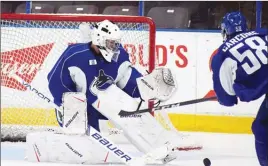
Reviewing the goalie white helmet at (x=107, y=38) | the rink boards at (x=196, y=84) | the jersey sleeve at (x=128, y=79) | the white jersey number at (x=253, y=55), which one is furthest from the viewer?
the rink boards at (x=196, y=84)

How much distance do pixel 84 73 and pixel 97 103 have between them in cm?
16

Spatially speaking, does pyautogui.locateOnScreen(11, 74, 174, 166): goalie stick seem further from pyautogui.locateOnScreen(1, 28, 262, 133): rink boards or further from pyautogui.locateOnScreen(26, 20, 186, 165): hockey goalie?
pyautogui.locateOnScreen(1, 28, 262, 133): rink boards

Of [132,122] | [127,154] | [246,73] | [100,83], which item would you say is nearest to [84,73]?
[100,83]

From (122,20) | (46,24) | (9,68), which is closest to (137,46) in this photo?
(122,20)

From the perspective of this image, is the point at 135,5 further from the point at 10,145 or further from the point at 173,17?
the point at 10,145

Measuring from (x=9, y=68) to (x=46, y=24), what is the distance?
37 cm

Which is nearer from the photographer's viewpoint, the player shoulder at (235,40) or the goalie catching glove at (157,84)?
the player shoulder at (235,40)

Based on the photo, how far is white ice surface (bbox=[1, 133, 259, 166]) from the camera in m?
3.23

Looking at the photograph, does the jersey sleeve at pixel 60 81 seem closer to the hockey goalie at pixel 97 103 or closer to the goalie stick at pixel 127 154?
the hockey goalie at pixel 97 103

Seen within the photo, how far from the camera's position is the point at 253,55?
8.25 feet

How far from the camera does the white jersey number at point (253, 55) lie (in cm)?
251

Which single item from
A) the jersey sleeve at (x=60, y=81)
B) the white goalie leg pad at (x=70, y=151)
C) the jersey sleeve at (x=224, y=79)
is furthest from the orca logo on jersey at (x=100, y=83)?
the jersey sleeve at (x=224, y=79)

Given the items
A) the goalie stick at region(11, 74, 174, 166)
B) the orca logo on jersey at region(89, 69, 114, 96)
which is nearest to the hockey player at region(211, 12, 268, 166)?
the goalie stick at region(11, 74, 174, 166)

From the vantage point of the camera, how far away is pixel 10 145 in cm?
371
